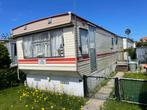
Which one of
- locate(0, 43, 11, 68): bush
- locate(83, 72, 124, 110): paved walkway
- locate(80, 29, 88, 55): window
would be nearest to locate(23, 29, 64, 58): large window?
locate(80, 29, 88, 55): window

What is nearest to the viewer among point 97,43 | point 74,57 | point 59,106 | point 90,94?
point 59,106

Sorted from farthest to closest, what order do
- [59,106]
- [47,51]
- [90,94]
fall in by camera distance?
[47,51] < [90,94] < [59,106]

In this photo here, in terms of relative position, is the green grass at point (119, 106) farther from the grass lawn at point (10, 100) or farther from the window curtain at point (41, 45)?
the window curtain at point (41, 45)

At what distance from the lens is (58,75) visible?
1060 cm

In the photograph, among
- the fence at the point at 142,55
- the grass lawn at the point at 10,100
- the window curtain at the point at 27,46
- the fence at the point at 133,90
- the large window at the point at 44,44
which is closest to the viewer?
the fence at the point at 133,90

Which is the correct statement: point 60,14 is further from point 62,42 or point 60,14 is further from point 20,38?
point 20,38

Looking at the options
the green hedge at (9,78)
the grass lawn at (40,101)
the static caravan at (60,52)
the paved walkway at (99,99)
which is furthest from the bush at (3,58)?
the paved walkway at (99,99)

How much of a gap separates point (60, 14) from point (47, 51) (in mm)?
2337

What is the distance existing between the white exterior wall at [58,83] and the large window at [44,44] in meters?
1.44

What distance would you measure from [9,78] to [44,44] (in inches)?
178

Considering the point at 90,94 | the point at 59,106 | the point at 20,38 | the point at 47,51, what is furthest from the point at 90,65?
the point at 20,38

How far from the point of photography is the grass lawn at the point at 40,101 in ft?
27.7

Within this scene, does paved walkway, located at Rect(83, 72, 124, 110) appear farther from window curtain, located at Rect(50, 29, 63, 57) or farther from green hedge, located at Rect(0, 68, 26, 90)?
green hedge, located at Rect(0, 68, 26, 90)

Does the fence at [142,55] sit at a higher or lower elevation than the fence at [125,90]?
higher
